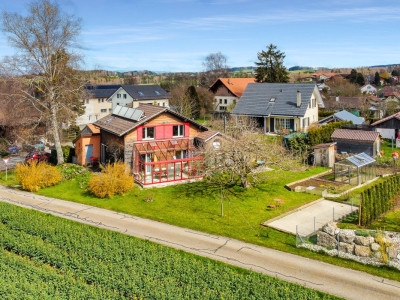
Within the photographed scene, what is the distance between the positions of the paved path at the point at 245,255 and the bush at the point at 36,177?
338 centimetres

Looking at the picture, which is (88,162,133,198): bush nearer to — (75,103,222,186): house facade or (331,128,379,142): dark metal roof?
(75,103,222,186): house facade

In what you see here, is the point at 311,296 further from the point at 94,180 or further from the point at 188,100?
the point at 188,100

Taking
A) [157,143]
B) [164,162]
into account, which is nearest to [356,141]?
[157,143]

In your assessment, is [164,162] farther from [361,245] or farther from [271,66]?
[271,66]

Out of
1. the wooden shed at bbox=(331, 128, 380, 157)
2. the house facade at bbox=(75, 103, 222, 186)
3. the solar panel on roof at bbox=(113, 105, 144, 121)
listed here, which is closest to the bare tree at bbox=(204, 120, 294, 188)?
the house facade at bbox=(75, 103, 222, 186)

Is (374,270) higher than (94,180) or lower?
lower

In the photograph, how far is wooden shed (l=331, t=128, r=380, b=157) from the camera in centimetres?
3503

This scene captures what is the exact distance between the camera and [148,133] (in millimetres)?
31219

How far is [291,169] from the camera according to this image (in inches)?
1247

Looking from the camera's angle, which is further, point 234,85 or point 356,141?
point 234,85

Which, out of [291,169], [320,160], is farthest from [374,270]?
[320,160]

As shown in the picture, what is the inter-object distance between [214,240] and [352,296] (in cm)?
702

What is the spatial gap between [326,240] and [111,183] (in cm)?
1415

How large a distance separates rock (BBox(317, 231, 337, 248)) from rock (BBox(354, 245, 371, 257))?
972 mm
